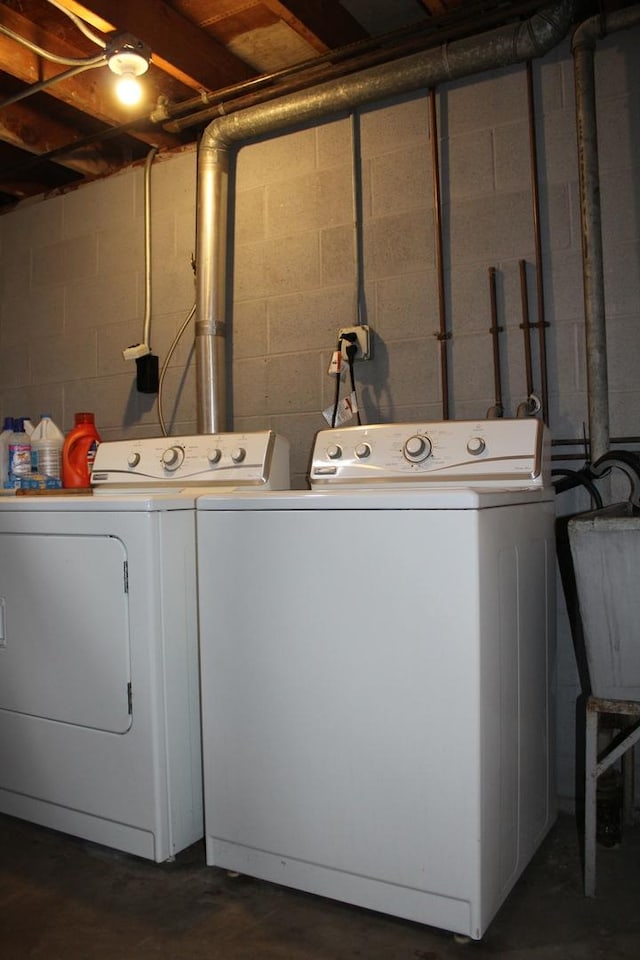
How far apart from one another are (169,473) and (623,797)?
1.59 m

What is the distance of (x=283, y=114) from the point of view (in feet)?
8.61

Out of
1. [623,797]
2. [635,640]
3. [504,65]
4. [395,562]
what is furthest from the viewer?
[504,65]

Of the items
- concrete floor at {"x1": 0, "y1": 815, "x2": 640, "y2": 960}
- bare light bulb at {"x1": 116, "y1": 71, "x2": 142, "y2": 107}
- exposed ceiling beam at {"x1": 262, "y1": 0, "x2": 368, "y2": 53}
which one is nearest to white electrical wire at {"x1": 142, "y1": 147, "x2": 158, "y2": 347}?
bare light bulb at {"x1": 116, "y1": 71, "x2": 142, "y2": 107}

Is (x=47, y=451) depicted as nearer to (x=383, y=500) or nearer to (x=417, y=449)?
(x=417, y=449)

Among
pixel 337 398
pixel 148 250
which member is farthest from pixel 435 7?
pixel 148 250

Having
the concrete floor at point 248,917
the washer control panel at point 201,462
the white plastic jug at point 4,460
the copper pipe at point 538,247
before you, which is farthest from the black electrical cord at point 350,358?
the concrete floor at point 248,917

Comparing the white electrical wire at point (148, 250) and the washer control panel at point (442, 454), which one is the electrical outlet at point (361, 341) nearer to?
the washer control panel at point (442, 454)

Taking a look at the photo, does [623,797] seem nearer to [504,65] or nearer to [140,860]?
[140,860]

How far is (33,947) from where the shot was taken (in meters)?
1.57

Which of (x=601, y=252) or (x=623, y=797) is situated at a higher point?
(x=601, y=252)

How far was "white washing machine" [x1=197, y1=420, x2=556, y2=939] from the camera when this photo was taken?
4.90 feet

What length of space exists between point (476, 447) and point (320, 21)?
4.95ft

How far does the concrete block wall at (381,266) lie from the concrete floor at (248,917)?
52 centimetres

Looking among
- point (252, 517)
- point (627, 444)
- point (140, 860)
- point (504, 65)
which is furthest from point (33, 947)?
point (504, 65)
